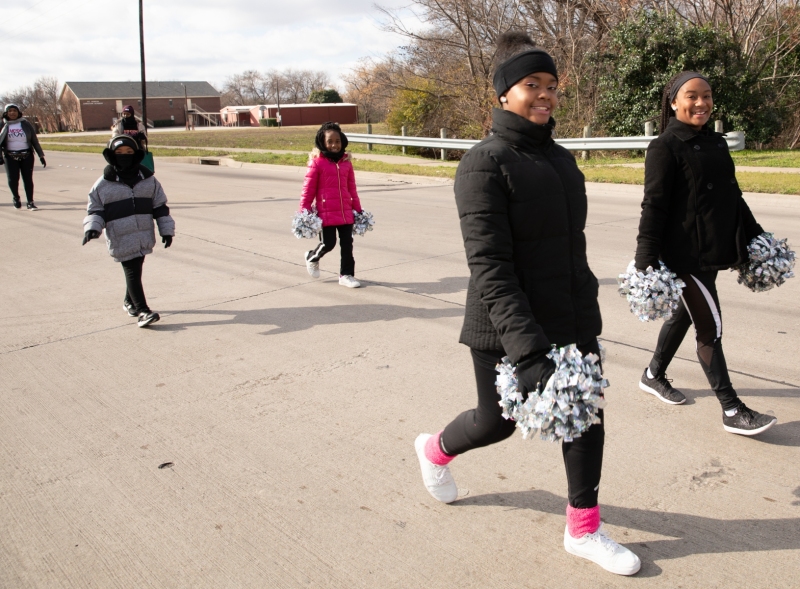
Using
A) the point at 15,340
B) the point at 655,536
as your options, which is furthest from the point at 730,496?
the point at 15,340

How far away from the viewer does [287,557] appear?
3049mm

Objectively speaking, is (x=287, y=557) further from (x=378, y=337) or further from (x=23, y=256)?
(x=23, y=256)

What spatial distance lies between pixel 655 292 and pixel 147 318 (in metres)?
4.29

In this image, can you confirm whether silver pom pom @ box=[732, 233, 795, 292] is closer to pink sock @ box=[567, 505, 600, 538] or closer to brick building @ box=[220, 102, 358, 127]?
pink sock @ box=[567, 505, 600, 538]

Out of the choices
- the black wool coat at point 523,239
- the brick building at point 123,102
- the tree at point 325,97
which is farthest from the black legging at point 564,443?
the brick building at point 123,102

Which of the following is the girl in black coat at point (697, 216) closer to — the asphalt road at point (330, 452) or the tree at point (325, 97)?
the asphalt road at point (330, 452)

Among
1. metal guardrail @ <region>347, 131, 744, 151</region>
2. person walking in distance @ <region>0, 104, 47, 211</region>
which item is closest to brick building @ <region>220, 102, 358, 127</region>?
metal guardrail @ <region>347, 131, 744, 151</region>

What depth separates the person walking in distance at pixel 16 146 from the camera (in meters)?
13.7

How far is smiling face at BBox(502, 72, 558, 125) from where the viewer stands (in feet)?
8.80

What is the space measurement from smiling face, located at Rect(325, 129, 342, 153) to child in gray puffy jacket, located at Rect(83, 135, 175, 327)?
5.66 ft

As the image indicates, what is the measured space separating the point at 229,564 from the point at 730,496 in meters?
2.25

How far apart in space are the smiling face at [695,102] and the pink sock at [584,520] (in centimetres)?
210

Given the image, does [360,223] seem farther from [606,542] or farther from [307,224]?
[606,542]

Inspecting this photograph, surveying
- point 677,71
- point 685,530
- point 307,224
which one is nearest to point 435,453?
point 685,530
